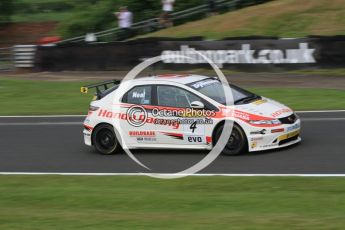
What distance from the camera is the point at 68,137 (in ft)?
49.5

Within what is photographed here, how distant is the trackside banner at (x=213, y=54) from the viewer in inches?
900

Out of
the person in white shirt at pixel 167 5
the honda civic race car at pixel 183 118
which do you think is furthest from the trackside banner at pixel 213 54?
the honda civic race car at pixel 183 118

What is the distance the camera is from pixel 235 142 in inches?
462

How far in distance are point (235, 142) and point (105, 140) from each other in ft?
8.77

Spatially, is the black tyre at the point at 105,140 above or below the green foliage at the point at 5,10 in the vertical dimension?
below

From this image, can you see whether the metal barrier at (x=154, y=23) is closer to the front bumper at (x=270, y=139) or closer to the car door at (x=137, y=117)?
the car door at (x=137, y=117)

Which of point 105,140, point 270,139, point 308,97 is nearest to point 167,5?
point 308,97

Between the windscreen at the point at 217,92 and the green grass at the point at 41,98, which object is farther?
the green grass at the point at 41,98

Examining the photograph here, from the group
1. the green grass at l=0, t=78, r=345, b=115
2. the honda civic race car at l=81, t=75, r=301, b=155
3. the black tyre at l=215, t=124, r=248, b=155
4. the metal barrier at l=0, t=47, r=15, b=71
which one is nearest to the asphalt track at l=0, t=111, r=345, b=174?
the black tyre at l=215, t=124, r=248, b=155

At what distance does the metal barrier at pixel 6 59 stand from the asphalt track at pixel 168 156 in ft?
54.8

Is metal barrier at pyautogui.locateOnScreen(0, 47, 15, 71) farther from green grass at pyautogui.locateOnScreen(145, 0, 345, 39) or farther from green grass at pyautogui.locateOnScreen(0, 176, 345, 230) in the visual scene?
green grass at pyautogui.locateOnScreen(0, 176, 345, 230)

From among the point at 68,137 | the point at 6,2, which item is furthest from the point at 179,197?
the point at 6,2

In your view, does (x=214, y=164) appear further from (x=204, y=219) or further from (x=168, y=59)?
(x=168, y=59)

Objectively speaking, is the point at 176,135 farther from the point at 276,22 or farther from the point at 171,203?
the point at 276,22
